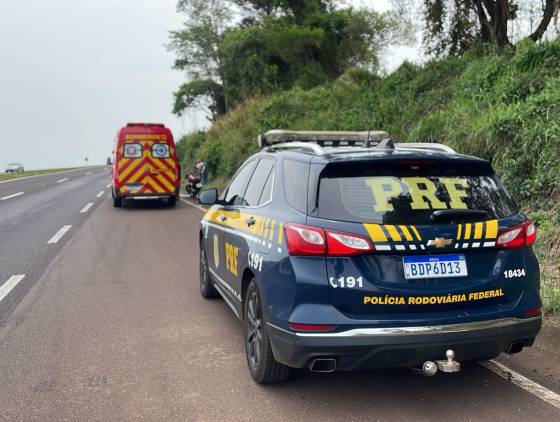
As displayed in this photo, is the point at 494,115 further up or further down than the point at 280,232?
further up

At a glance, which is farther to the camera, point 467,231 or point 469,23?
point 469,23

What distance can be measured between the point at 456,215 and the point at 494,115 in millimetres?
6280

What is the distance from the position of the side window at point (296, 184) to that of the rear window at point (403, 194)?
134mm

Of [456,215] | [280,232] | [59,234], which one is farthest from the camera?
[59,234]

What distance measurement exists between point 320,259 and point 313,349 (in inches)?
20.8

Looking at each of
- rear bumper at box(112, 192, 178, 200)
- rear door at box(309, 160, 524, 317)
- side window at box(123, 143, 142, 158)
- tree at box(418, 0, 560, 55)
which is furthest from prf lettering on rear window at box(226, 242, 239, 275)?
side window at box(123, 143, 142, 158)

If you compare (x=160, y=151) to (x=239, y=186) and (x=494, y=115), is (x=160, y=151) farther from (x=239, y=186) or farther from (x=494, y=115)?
(x=239, y=186)

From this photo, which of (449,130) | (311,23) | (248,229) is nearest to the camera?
(248,229)

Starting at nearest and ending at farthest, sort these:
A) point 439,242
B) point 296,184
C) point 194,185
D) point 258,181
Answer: point 439,242
point 296,184
point 258,181
point 194,185

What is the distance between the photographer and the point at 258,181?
463 cm

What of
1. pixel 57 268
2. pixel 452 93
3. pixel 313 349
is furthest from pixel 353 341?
pixel 452 93

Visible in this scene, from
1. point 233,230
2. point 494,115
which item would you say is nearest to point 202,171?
point 494,115

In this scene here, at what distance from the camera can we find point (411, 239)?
3.28 meters

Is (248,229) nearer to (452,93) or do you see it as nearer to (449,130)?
(449,130)
